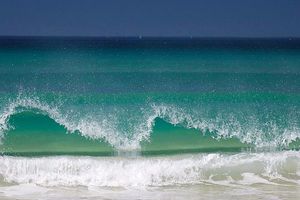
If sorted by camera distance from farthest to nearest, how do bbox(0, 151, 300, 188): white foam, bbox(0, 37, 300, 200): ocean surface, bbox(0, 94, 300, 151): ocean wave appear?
bbox(0, 94, 300, 151): ocean wave → bbox(0, 151, 300, 188): white foam → bbox(0, 37, 300, 200): ocean surface

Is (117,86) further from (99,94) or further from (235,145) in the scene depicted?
(235,145)

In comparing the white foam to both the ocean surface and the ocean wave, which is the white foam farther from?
the ocean wave

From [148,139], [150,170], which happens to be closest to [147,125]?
[148,139]

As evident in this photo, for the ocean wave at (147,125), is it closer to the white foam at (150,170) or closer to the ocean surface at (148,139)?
the ocean surface at (148,139)

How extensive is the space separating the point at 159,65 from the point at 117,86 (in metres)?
8.71

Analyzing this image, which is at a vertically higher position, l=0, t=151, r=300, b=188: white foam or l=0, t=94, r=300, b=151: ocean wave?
l=0, t=94, r=300, b=151: ocean wave

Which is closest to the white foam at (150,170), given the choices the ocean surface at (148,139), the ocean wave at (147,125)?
the ocean surface at (148,139)

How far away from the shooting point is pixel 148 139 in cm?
1149

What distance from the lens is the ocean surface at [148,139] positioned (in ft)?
28.7

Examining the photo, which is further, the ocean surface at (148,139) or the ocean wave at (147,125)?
the ocean wave at (147,125)

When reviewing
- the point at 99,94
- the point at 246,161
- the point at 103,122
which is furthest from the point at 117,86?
the point at 246,161

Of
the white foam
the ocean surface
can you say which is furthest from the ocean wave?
the white foam

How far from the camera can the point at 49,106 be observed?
14.0 metres

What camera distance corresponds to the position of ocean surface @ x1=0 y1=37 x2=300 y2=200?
873 cm
